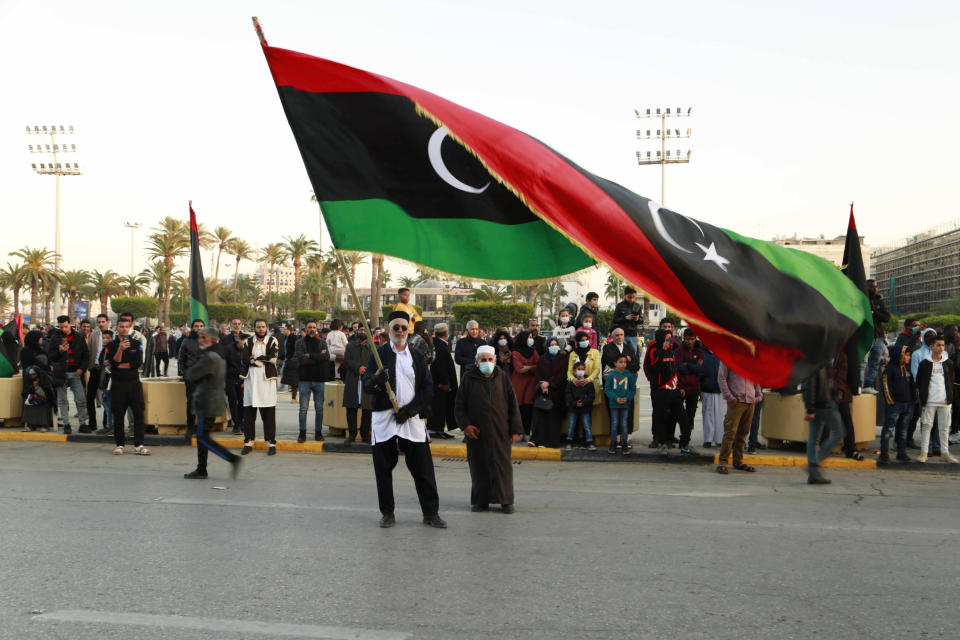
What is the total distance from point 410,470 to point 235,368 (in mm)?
6134

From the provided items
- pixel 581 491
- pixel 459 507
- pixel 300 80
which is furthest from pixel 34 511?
pixel 581 491

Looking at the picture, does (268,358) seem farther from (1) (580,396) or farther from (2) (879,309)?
(2) (879,309)

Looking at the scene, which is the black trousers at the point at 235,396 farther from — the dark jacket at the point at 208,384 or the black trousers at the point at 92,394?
the dark jacket at the point at 208,384

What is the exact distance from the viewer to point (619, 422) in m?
12.2

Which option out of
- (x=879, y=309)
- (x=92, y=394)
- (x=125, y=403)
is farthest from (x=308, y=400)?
(x=879, y=309)

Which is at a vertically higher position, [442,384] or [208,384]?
[208,384]

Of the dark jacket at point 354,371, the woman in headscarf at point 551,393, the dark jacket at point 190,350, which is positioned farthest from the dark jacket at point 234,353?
the woman in headscarf at point 551,393

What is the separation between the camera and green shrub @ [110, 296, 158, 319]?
8356 centimetres

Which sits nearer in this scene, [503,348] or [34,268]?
[503,348]

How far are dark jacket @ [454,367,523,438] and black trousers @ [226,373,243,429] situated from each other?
5871 mm

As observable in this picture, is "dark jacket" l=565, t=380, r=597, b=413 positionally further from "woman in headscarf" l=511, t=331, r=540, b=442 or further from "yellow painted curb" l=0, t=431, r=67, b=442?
"yellow painted curb" l=0, t=431, r=67, b=442

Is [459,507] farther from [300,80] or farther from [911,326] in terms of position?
[911,326]

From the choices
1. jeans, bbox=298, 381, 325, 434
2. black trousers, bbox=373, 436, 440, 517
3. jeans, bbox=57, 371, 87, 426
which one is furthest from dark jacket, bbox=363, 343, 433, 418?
jeans, bbox=57, 371, 87, 426

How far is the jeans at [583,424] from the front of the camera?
12.3 metres
